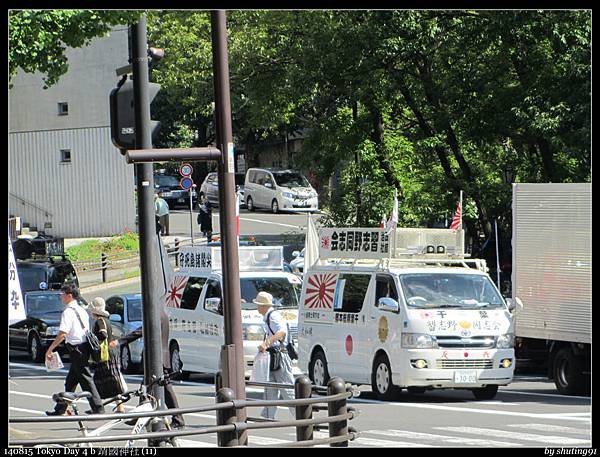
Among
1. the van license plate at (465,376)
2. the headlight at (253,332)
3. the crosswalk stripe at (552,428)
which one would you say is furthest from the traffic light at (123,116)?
the headlight at (253,332)

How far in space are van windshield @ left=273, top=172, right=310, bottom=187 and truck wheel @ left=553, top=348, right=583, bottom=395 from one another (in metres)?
33.9

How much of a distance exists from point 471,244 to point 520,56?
6131 millimetres

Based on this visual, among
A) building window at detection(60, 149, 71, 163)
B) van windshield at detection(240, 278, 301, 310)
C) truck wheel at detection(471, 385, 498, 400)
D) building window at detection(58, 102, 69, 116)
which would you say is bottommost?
truck wheel at detection(471, 385, 498, 400)

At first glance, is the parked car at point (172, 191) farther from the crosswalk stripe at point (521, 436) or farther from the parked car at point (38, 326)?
the crosswalk stripe at point (521, 436)

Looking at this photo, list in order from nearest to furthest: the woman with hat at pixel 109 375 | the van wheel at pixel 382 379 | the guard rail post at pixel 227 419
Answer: the guard rail post at pixel 227 419, the woman with hat at pixel 109 375, the van wheel at pixel 382 379

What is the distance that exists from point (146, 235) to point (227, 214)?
77.8 inches

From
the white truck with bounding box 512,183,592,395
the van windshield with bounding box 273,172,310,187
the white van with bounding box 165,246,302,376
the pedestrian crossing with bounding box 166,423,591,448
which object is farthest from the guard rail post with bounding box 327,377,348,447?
the van windshield with bounding box 273,172,310,187

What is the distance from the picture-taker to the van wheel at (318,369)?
19456mm

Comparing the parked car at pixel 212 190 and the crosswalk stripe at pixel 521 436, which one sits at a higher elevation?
the parked car at pixel 212 190

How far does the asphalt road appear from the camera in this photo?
534 inches

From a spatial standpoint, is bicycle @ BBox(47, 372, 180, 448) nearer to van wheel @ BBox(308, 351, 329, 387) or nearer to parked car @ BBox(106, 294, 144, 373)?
van wheel @ BBox(308, 351, 329, 387)

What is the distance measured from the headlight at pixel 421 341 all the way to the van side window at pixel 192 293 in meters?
5.80
